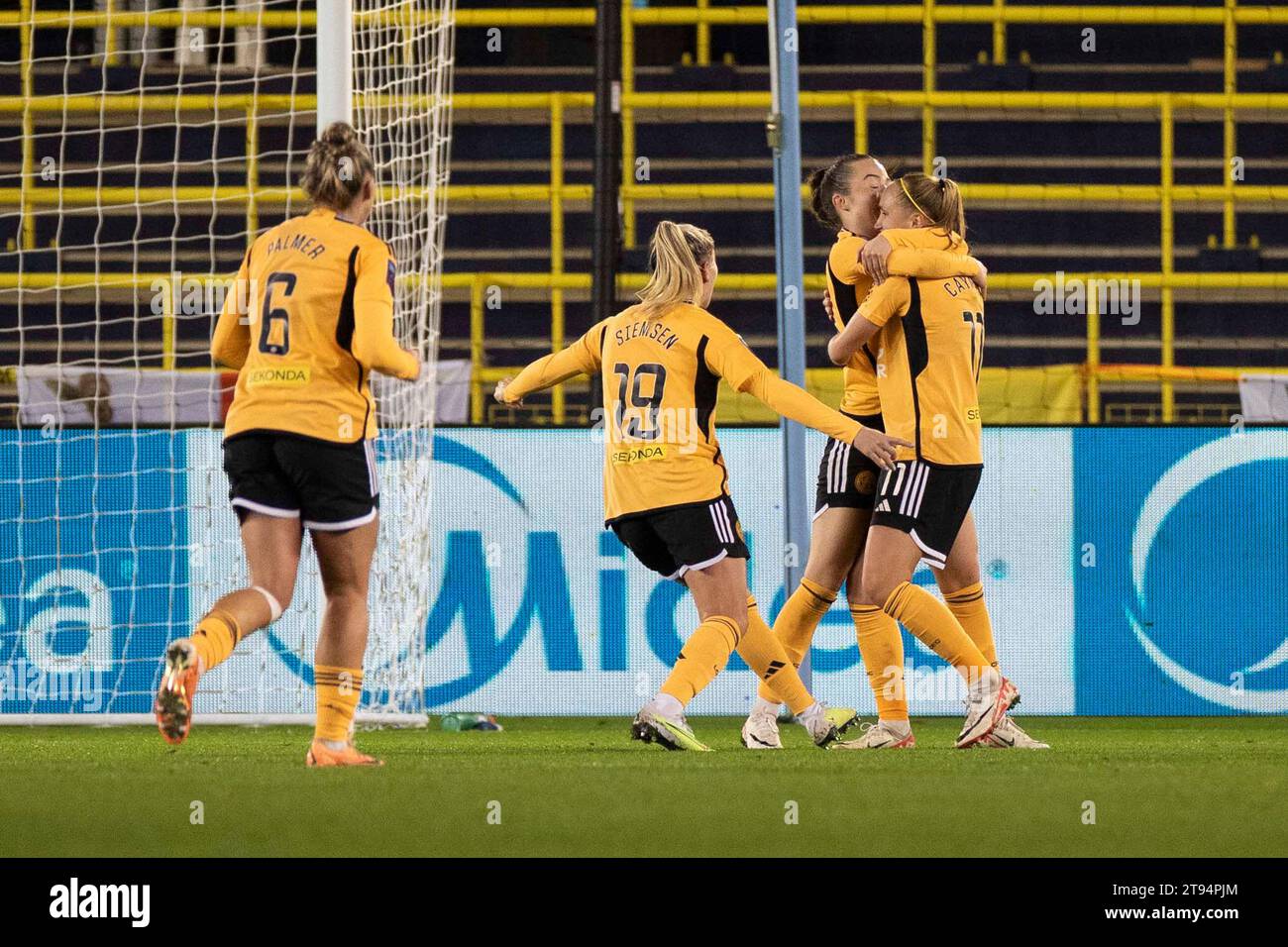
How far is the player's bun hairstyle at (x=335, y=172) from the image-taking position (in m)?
4.36

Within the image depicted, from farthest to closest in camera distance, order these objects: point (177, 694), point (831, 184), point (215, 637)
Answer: point (831, 184) → point (215, 637) → point (177, 694)

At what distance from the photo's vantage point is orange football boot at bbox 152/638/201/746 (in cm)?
393

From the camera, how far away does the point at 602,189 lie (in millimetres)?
8969

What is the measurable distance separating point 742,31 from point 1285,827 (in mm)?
11181

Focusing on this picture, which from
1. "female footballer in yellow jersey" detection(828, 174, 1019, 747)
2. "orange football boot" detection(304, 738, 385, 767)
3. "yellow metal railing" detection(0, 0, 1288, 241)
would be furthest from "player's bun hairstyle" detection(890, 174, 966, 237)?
"yellow metal railing" detection(0, 0, 1288, 241)

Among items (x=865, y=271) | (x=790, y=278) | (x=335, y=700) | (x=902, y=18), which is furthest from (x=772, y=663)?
(x=902, y=18)

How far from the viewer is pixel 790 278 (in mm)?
7152

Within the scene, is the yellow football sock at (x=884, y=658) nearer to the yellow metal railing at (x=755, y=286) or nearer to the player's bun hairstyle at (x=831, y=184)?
the player's bun hairstyle at (x=831, y=184)

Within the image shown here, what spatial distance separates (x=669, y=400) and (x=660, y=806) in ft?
5.50

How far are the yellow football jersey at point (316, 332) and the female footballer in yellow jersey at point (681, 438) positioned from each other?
784mm

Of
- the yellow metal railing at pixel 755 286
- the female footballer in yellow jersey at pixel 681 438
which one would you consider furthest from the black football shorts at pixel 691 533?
the yellow metal railing at pixel 755 286

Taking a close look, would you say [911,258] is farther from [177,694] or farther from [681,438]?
[177,694]

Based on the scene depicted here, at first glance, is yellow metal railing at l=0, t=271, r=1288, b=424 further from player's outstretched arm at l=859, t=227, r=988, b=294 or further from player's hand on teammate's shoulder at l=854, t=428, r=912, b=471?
player's hand on teammate's shoulder at l=854, t=428, r=912, b=471
